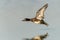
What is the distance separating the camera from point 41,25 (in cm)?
407

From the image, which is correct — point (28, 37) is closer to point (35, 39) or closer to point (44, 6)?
point (35, 39)

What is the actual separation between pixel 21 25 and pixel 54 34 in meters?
0.32

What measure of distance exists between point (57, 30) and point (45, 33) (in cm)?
14

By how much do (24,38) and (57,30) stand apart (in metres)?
0.33

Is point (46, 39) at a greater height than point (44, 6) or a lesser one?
lesser

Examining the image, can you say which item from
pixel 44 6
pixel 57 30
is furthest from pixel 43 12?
pixel 57 30

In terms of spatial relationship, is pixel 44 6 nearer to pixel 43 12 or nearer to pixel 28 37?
pixel 43 12

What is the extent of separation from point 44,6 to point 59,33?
13.6 inches

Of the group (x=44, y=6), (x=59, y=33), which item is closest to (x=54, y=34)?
(x=59, y=33)

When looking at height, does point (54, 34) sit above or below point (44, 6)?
below

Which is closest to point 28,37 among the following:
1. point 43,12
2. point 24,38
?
point 24,38

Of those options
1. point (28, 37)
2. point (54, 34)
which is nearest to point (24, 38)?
point (28, 37)

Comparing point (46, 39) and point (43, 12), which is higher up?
point (43, 12)

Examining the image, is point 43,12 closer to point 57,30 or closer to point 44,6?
point 44,6
